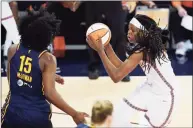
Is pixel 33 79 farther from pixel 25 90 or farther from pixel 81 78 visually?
pixel 81 78

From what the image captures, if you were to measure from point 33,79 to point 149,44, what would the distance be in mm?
773

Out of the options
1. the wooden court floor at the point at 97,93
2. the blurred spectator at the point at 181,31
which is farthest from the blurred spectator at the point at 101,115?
the blurred spectator at the point at 181,31

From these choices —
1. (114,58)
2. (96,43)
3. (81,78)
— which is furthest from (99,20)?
(96,43)

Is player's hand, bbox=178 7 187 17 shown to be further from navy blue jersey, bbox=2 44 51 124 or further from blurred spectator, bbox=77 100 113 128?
blurred spectator, bbox=77 100 113 128

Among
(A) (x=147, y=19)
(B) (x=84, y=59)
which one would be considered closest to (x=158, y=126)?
(A) (x=147, y=19)

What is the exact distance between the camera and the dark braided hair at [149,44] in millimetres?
3137

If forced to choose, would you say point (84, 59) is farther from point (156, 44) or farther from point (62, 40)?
point (156, 44)

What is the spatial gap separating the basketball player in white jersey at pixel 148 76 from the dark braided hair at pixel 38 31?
36 cm

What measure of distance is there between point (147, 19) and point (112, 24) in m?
2.41

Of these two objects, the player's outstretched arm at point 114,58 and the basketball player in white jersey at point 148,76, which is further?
the player's outstretched arm at point 114,58

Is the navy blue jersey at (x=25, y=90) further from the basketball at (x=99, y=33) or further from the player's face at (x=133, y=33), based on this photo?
the player's face at (x=133, y=33)

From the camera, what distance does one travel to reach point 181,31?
6.85 meters

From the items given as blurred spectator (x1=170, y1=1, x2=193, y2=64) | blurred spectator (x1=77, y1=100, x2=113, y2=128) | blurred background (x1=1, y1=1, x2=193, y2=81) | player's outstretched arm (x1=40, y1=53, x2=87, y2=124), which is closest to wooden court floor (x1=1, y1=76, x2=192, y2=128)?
blurred background (x1=1, y1=1, x2=193, y2=81)

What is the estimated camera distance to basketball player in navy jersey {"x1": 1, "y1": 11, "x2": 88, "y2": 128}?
2930 mm
